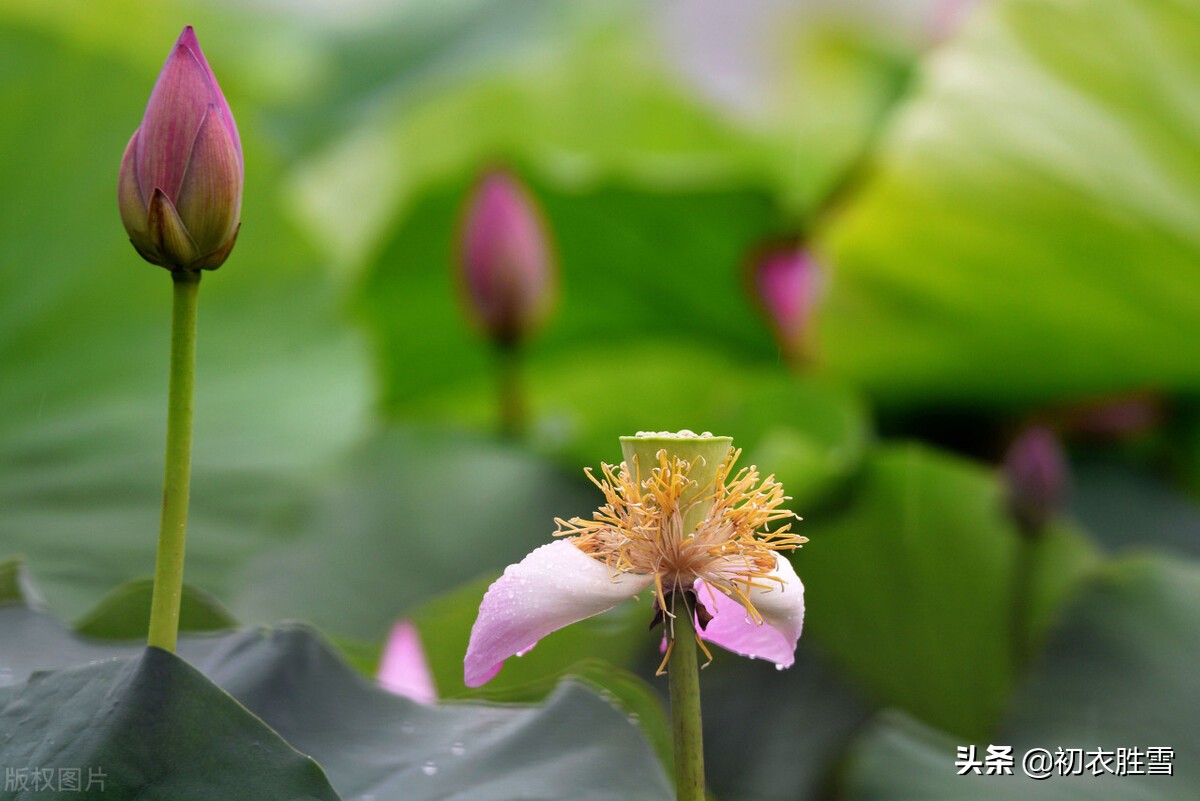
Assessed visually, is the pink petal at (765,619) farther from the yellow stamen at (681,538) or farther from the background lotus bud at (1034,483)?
the background lotus bud at (1034,483)

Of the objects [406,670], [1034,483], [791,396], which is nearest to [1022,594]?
[1034,483]

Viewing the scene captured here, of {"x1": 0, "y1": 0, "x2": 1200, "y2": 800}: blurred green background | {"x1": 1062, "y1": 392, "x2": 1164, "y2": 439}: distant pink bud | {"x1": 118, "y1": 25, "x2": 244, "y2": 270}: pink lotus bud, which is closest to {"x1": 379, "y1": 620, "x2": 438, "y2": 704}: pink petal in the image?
{"x1": 0, "y1": 0, "x2": 1200, "y2": 800}: blurred green background

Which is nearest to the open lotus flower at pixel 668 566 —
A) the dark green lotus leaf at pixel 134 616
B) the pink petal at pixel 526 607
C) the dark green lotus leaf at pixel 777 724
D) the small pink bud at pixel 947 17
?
the pink petal at pixel 526 607

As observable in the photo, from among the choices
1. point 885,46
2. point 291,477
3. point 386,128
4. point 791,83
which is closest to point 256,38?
point 386,128

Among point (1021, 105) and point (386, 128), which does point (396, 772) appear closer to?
point (1021, 105)

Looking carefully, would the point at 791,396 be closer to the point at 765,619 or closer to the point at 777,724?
the point at 777,724

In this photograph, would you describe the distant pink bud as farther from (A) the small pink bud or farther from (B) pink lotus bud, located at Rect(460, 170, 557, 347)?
(B) pink lotus bud, located at Rect(460, 170, 557, 347)
